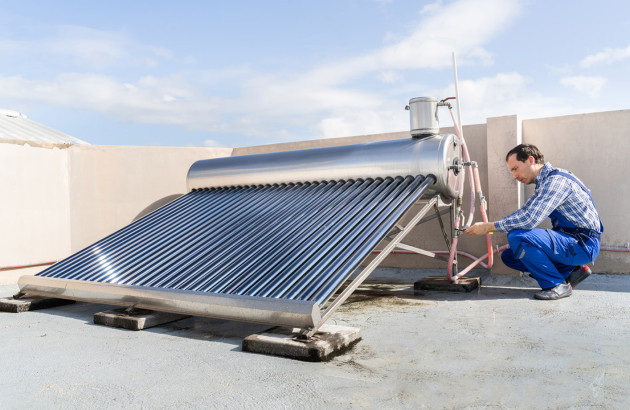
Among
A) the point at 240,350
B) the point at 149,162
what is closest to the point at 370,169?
the point at 240,350

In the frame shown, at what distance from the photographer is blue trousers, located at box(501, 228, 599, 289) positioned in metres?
4.45

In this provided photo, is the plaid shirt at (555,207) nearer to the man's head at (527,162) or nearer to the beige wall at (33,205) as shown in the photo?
the man's head at (527,162)

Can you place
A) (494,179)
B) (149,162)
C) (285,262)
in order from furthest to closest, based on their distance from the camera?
1. (149,162)
2. (494,179)
3. (285,262)

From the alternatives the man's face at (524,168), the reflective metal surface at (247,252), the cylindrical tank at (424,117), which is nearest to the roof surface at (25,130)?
the reflective metal surface at (247,252)

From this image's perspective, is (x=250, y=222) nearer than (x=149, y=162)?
Yes

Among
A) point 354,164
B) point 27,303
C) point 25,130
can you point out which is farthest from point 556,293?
point 25,130

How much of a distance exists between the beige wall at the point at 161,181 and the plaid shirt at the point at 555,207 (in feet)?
4.08

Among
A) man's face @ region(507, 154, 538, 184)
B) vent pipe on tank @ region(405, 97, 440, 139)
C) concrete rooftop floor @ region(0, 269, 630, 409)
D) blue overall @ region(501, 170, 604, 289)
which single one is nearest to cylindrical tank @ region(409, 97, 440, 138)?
vent pipe on tank @ region(405, 97, 440, 139)

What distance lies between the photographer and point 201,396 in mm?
2350

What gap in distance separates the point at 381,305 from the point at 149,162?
448 cm

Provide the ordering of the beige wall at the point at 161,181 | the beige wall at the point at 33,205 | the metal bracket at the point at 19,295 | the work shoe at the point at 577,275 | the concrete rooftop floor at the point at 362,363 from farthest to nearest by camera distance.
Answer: the beige wall at the point at 33,205 < the beige wall at the point at 161,181 < the work shoe at the point at 577,275 < the metal bracket at the point at 19,295 < the concrete rooftop floor at the point at 362,363

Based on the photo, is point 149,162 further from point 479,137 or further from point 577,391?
point 577,391

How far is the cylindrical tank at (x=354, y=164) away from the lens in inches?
177

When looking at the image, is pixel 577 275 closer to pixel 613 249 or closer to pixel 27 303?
pixel 613 249
